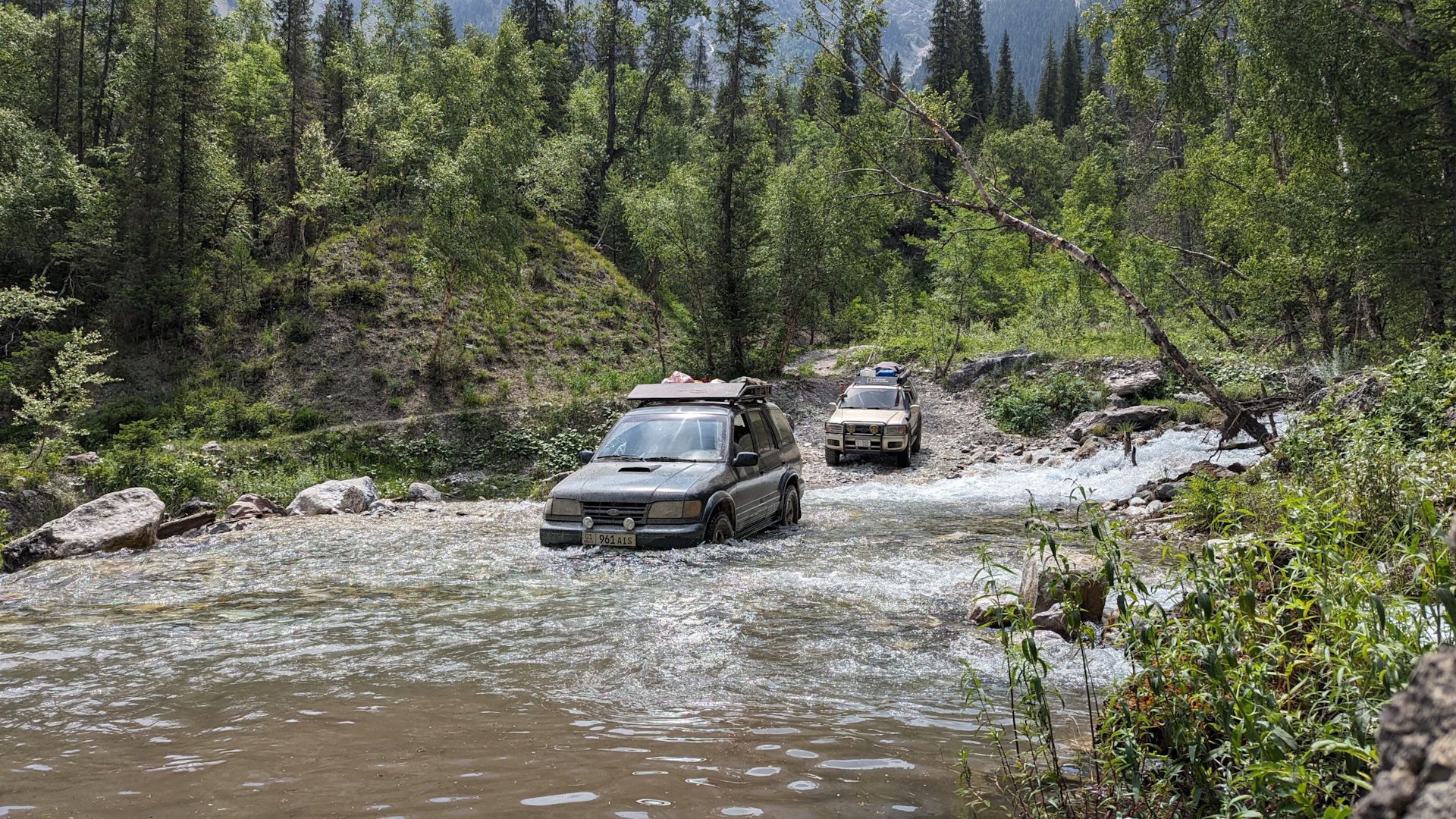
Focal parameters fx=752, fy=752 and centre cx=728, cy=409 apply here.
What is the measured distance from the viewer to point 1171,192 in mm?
27500

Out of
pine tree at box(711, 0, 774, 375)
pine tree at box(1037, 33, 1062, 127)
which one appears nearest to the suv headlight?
pine tree at box(711, 0, 774, 375)

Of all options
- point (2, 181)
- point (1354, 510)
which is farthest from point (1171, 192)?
point (2, 181)

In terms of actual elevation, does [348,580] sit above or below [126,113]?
below

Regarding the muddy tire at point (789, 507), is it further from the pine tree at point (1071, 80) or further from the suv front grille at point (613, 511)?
the pine tree at point (1071, 80)

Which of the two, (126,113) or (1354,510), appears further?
(126,113)

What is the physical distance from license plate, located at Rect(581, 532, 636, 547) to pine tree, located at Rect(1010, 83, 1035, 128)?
261 ft

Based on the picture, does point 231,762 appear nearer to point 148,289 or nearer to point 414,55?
point 148,289

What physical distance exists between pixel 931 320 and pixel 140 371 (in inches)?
1166

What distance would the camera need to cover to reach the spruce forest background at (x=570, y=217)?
14859mm

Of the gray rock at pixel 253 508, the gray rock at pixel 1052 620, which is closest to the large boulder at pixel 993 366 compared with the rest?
the gray rock at pixel 253 508

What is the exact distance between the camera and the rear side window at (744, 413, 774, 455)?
35.7 feet

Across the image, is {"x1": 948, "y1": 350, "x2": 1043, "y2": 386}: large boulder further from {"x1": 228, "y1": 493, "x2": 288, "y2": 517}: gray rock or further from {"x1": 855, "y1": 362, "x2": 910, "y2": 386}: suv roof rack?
{"x1": 228, "y1": 493, "x2": 288, "y2": 517}: gray rock

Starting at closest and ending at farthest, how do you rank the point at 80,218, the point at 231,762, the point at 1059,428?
the point at 231,762, the point at 1059,428, the point at 80,218

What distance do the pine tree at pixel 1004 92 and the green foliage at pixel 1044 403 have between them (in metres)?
60.6
